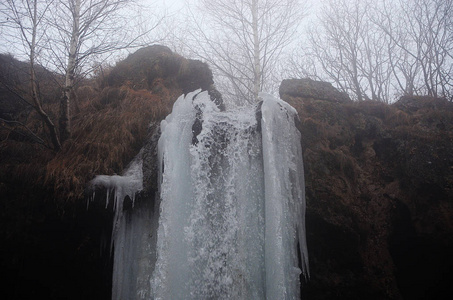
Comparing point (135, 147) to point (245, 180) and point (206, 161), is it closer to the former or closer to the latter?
point (206, 161)

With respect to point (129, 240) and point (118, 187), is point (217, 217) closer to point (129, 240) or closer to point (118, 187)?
point (129, 240)

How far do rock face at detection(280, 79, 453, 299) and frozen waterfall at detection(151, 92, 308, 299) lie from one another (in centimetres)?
53

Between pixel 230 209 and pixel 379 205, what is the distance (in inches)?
94.2

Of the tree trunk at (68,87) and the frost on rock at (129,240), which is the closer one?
the frost on rock at (129,240)

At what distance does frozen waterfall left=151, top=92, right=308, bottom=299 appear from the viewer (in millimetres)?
2768

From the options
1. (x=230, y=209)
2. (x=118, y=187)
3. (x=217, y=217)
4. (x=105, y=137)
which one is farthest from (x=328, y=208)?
(x=105, y=137)

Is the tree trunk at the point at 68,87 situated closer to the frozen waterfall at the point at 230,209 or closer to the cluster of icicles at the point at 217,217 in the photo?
the cluster of icicles at the point at 217,217

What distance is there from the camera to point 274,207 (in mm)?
3000

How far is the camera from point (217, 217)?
10.4 ft

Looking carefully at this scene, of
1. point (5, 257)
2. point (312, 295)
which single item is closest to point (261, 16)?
point (312, 295)

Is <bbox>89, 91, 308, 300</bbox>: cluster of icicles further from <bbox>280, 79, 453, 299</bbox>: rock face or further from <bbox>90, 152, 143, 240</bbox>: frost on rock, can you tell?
<bbox>280, 79, 453, 299</bbox>: rock face

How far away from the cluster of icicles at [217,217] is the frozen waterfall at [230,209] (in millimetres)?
11

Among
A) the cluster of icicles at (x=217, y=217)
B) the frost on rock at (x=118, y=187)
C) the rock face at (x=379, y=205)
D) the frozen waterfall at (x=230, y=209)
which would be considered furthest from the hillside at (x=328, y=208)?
the frozen waterfall at (x=230, y=209)

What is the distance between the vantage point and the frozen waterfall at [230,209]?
2768mm
